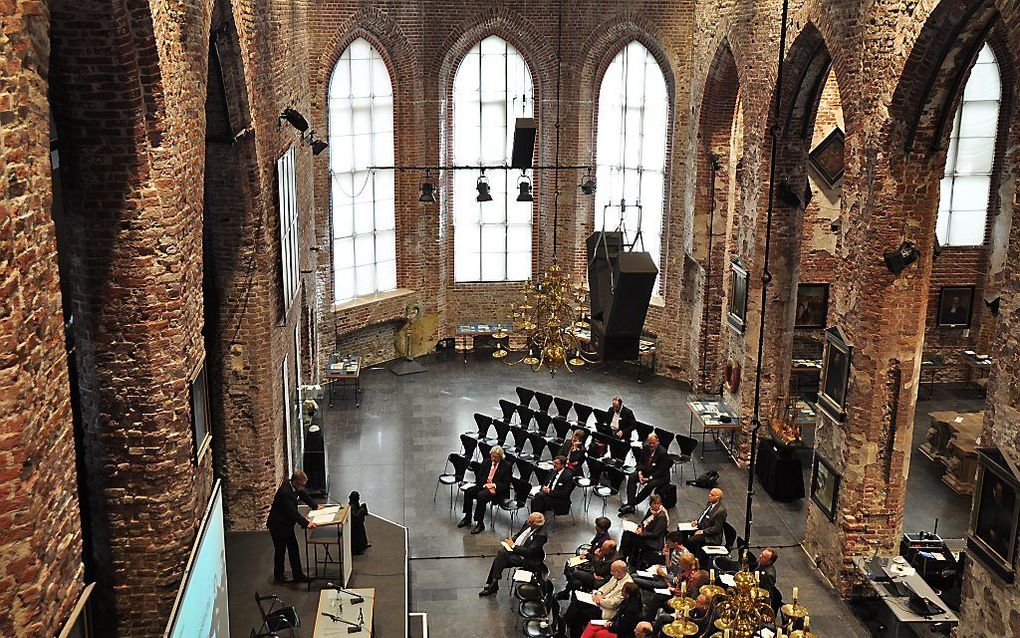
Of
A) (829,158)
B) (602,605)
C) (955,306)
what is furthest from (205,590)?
(955,306)

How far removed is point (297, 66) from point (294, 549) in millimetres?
7707

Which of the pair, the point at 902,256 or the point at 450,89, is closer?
the point at 902,256

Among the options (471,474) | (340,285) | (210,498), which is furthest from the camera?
(340,285)

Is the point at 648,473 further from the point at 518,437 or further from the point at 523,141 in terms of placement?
the point at 523,141

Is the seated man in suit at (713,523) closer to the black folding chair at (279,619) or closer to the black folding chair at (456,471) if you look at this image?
the black folding chair at (456,471)

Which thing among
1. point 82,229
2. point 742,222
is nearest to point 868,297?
point 742,222

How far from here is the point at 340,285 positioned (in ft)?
65.8

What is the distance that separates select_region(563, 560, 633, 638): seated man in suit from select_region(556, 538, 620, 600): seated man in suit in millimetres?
262

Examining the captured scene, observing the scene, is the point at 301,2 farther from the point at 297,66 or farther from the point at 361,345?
the point at 361,345

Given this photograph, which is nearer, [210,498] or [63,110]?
[63,110]

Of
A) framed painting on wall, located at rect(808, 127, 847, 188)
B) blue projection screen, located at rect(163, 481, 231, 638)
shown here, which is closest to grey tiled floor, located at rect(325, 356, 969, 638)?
blue projection screen, located at rect(163, 481, 231, 638)

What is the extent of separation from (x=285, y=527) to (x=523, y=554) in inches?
110

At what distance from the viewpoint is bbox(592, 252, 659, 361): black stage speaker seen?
1095cm

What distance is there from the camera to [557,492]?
14039 mm
